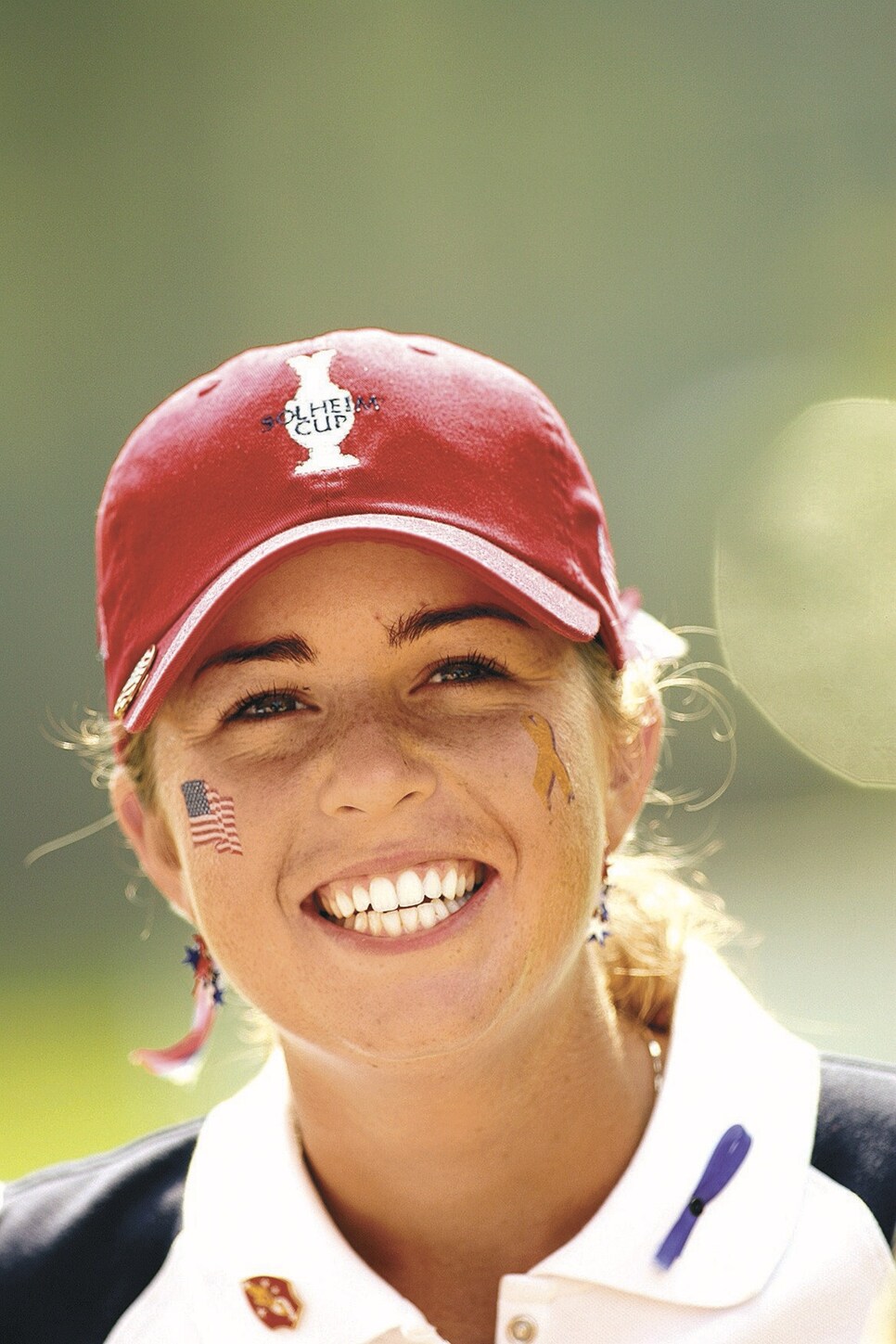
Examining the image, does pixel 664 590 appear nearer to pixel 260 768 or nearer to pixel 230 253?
pixel 230 253

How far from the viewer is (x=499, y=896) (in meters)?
1.76

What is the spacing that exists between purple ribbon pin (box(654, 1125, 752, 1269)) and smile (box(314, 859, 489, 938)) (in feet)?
1.45

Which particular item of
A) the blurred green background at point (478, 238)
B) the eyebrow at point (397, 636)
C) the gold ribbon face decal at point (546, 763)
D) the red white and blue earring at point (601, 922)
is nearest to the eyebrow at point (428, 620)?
the eyebrow at point (397, 636)

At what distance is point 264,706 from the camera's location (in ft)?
6.09

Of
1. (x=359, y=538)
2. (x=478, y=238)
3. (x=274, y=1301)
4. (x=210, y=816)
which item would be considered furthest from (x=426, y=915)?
(x=478, y=238)

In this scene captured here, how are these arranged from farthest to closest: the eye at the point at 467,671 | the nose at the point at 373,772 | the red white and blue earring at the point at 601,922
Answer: the red white and blue earring at the point at 601,922 < the eye at the point at 467,671 < the nose at the point at 373,772

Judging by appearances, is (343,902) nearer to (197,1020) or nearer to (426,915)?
(426,915)

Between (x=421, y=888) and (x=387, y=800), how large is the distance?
0.11 meters

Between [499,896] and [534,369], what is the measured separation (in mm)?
6845

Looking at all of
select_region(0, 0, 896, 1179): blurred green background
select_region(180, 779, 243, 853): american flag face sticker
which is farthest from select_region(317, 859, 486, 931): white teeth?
select_region(0, 0, 896, 1179): blurred green background

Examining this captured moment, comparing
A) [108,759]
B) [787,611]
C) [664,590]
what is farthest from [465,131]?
[108,759]

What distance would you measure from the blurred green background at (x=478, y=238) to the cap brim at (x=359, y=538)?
5427 millimetres

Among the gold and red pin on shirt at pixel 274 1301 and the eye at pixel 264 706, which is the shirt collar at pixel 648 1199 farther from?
the eye at pixel 264 706

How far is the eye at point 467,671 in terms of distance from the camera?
1841 mm
